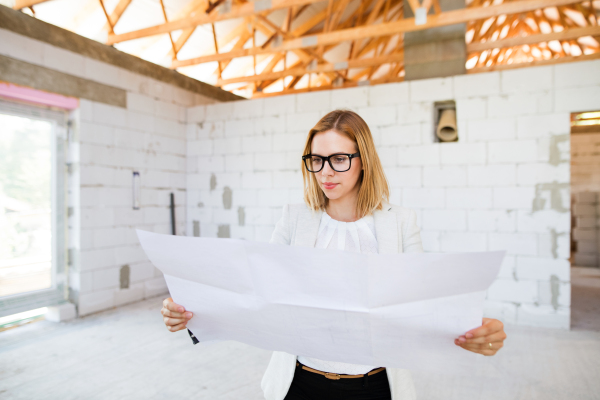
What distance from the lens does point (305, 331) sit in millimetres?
741

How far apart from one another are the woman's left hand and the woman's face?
1.61 feet

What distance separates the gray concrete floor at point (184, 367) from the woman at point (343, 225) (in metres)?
1.52

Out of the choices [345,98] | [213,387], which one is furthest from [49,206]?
[345,98]

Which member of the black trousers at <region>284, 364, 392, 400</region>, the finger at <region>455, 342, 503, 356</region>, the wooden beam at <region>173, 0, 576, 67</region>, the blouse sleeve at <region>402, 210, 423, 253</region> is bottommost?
the black trousers at <region>284, 364, 392, 400</region>

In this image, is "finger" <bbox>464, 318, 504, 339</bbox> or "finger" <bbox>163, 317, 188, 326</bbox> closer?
"finger" <bbox>464, 318, 504, 339</bbox>

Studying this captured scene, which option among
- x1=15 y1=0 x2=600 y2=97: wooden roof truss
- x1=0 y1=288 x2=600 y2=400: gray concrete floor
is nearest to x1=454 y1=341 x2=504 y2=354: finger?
x1=0 y1=288 x2=600 y2=400: gray concrete floor

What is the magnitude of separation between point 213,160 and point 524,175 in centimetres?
355

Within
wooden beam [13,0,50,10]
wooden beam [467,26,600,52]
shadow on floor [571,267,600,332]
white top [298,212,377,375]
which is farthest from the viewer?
wooden beam [467,26,600,52]

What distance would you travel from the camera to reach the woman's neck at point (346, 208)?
44.3 inches

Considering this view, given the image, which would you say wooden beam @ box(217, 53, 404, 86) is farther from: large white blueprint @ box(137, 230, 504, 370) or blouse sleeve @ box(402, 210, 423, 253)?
large white blueprint @ box(137, 230, 504, 370)

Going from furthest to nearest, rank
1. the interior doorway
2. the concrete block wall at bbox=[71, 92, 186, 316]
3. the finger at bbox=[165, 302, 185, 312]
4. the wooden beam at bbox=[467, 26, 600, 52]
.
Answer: the interior doorway
the wooden beam at bbox=[467, 26, 600, 52]
the concrete block wall at bbox=[71, 92, 186, 316]
the finger at bbox=[165, 302, 185, 312]

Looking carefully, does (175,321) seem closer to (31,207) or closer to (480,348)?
(480,348)

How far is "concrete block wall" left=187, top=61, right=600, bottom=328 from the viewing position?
11.2 feet

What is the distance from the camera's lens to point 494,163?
141 inches
